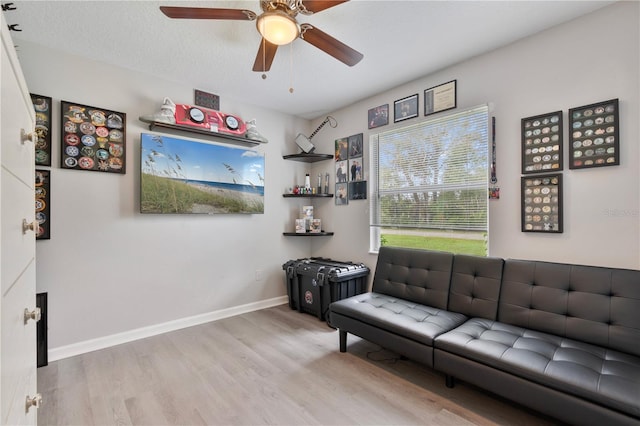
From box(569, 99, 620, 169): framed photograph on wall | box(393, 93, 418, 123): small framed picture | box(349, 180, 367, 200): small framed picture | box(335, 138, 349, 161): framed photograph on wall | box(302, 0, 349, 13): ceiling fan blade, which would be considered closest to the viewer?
box(302, 0, 349, 13): ceiling fan blade

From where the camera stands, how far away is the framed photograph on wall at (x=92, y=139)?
8.16ft

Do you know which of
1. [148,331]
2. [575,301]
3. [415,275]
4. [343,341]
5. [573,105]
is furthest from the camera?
[148,331]

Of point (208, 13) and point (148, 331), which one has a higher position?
point (208, 13)

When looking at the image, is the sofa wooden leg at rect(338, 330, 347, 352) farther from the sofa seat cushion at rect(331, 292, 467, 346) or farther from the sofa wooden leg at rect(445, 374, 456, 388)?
the sofa wooden leg at rect(445, 374, 456, 388)

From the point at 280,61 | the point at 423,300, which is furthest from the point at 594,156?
the point at 280,61

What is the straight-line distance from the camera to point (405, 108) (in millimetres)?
3139

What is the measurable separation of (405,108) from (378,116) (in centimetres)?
35

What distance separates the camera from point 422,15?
2.08 meters

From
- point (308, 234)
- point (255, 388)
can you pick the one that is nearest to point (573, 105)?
point (308, 234)

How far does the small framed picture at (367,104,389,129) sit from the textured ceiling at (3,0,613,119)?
0.30m

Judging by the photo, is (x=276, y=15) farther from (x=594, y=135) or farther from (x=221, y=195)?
(x=594, y=135)

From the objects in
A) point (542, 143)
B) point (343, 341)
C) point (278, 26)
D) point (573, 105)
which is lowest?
point (343, 341)

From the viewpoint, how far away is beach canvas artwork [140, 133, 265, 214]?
287cm

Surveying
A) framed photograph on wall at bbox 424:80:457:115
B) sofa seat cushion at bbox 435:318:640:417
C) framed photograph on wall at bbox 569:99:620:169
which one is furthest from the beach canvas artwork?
framed photograph on wall at bbox 569:99:620:169
